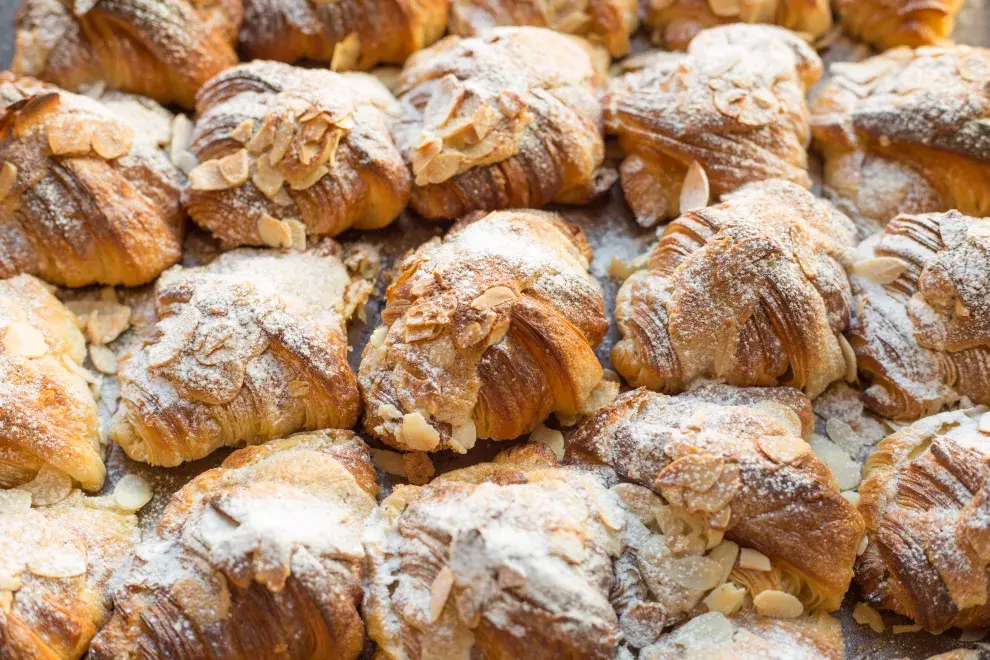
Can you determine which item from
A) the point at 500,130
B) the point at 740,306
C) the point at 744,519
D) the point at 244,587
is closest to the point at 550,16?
the point at 500,130

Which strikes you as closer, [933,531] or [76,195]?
[933,531]

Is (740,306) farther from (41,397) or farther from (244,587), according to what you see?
(41,397)

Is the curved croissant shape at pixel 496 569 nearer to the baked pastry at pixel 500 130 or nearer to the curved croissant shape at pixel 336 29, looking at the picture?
the baked pastry at pixel 500 130

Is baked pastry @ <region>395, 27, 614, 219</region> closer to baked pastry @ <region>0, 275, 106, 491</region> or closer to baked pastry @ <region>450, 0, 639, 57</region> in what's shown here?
baked pastry @ <region>450, 0, 639, 57</region>

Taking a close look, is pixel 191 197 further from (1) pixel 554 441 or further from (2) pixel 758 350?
(2) pixel 758 350

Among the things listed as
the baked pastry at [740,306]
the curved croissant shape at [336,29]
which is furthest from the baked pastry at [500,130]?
the baked pastry at [740,306]
